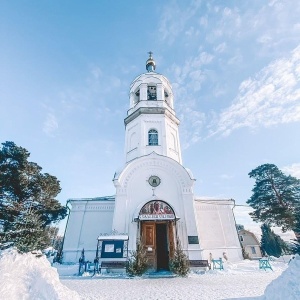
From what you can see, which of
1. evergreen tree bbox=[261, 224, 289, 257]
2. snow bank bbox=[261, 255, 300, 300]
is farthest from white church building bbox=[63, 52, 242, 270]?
evergreen tree bbox=[261, 224, 289, 257]

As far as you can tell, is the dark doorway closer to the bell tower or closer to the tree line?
the bell tower

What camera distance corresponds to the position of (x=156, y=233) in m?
14.0

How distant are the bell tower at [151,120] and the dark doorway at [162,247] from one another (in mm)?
5566

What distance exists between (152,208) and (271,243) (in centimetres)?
3183

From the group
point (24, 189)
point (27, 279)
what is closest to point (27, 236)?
point (27, 279)

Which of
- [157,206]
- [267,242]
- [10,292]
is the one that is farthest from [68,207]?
[267,242]

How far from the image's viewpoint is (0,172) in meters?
14.5

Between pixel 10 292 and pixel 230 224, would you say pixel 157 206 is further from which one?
pixel 10 292

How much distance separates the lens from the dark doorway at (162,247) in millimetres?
13281

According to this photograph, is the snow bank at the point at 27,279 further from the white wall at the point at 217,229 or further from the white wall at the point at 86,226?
the white wall at the point at 217,229

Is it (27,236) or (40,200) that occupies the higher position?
(40,200)

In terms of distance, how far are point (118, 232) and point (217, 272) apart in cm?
609

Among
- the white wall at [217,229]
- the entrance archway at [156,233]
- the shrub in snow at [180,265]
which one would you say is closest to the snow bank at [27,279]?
the shrub in snow at [180,265]

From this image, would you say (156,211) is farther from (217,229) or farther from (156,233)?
Answer: (217,229)
